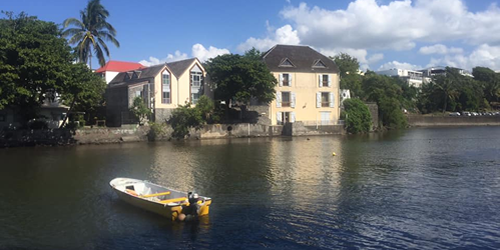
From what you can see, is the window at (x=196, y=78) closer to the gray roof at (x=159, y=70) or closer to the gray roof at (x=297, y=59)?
the gray roof at (x=159, y=70)

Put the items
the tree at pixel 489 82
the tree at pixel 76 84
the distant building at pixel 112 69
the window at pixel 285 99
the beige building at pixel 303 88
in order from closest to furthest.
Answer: the tree at pixel 76 84 → the beige building at pixel 303 88 → the window at pixel 285 99 → the distant building at pixel 112 69 → the tree at pixel 489 82

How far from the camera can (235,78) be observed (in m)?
58.1

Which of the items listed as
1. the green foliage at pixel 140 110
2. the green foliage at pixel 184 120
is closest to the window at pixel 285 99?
the green foliage at pixel 184 120

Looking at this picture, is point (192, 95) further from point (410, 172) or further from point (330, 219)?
point (330, 219)

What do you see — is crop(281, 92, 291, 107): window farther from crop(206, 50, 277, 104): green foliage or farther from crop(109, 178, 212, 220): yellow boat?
crop(109, 178, 212, 220): yellow boat

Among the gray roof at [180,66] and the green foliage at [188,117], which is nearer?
the green foliage at [188,117]

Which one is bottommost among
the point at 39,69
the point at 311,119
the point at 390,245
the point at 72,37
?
the point at 390,245

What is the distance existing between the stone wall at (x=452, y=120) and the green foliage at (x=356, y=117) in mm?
27662

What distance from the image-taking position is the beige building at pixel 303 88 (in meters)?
65.9

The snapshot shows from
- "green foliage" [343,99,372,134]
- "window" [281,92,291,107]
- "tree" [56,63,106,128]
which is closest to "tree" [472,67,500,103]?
"green foliage" [343,99,372,134]

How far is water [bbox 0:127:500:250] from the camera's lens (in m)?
13.4

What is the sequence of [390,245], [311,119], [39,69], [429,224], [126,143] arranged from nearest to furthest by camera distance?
1. [390,245]
2. [429,224]
3. [39,69]
4. [126,143]
5. [311,119]

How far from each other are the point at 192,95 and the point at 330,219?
4900cm

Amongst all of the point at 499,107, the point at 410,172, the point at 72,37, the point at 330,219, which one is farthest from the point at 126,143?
the point at 499,107
